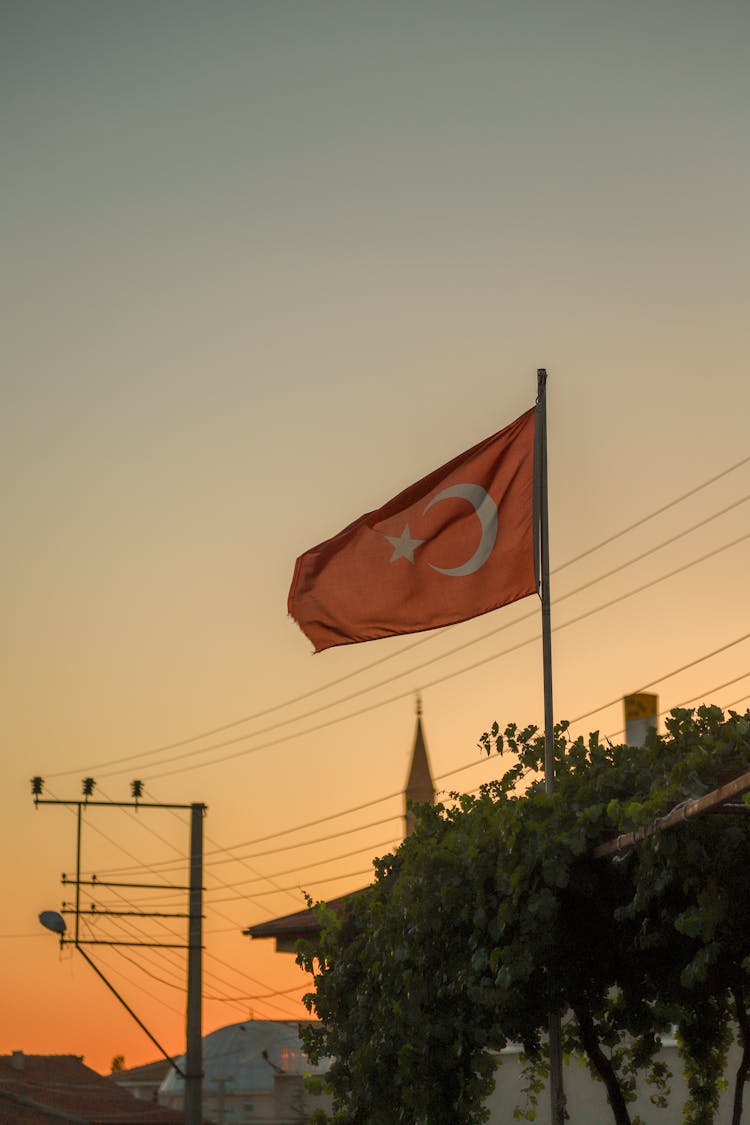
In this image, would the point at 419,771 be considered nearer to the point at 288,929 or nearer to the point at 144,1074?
the point at 144,1074

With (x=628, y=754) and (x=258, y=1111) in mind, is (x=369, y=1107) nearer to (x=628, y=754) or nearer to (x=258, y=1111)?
(x=628, y=754)

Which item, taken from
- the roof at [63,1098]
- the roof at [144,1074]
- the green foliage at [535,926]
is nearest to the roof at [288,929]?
the green foliage at [535,926]

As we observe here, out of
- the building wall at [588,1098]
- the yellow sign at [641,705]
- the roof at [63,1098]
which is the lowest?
the building wall at [588,1098]

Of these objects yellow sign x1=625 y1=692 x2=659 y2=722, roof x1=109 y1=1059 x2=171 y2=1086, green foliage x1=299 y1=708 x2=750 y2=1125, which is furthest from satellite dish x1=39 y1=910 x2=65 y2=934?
roof x1=109 y1=1059 x2=171 y2=1086

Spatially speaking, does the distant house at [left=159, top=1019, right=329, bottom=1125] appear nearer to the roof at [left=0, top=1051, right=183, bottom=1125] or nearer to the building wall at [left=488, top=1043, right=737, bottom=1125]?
the roof at [left=0, top=1051, right=183, bottom=1125]

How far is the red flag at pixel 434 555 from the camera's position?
48.5ft

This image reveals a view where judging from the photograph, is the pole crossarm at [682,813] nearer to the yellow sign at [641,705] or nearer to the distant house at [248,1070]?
the yellow sign at [641,705]

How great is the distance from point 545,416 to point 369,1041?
230 inches

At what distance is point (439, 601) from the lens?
1493 centimetres

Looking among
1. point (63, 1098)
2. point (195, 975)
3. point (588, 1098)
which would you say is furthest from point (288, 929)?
point (63, 1098)

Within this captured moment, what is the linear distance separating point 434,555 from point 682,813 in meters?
4.16

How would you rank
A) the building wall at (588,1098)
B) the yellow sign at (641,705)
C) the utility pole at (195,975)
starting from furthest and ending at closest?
1. the yellow sign at (641,705)
2. the utility pole at (195,975)
3. the building wall at (588,1098)

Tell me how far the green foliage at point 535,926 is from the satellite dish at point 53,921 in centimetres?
2686

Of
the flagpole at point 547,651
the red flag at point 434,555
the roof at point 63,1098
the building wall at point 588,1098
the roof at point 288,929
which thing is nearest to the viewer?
the flagpole at point 547,651
